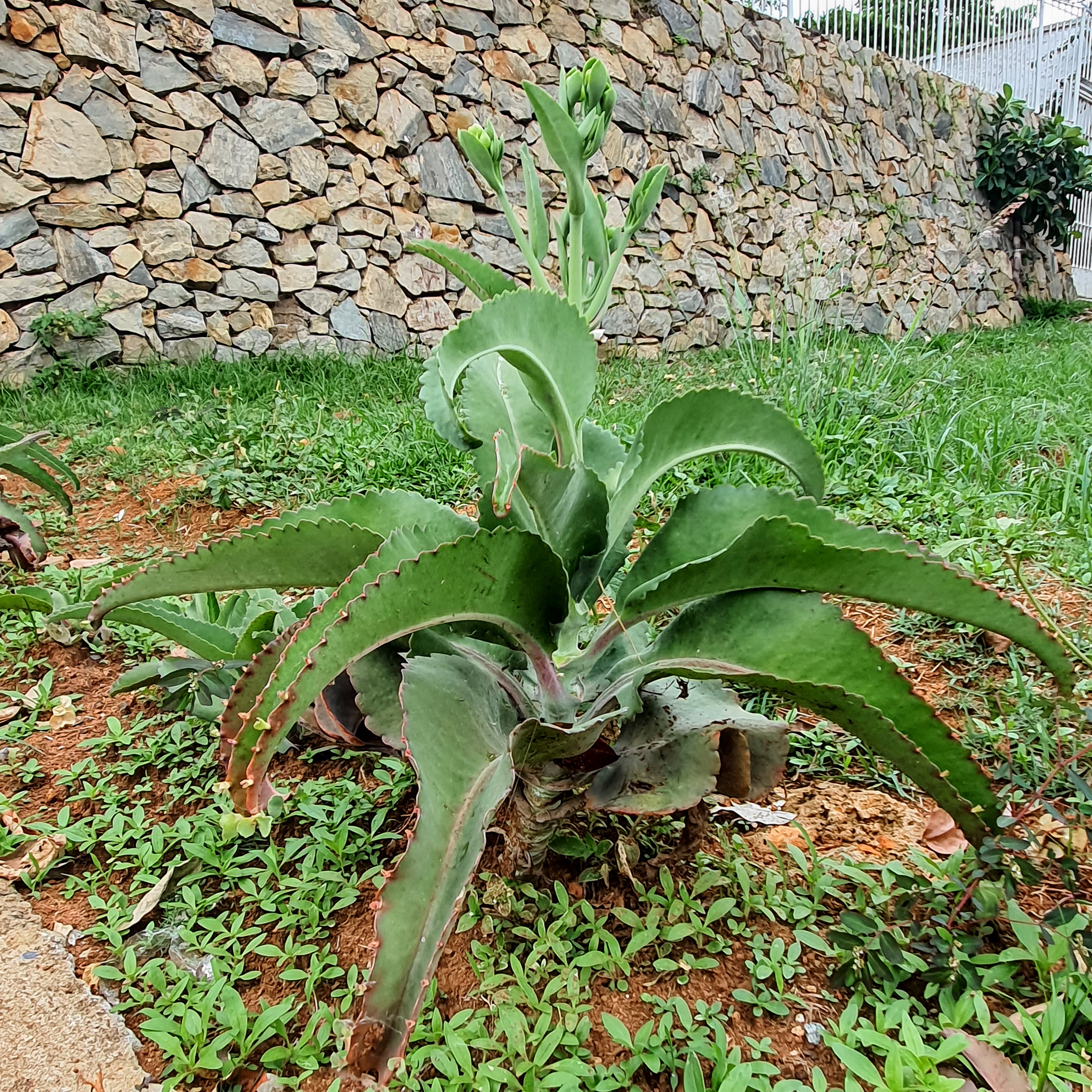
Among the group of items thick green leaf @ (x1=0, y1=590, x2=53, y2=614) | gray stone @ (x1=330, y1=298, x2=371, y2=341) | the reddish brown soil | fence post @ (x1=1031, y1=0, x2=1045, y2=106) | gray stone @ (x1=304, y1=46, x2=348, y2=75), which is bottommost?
the reddish brown soil

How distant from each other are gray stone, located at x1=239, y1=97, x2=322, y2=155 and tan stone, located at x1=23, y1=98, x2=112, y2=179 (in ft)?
1.90

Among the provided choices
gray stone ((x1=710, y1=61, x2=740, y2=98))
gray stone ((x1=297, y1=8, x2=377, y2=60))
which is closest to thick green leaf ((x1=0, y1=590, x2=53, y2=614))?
gray stone ((x1=297, y1=8, x2=377, y2=60))

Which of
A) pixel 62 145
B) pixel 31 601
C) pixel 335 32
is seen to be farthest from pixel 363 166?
pixel 31 601

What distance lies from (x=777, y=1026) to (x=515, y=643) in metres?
0.46

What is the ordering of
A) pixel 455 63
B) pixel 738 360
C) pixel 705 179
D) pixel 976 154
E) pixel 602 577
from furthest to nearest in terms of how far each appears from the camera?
pixel 976 154 → pixel 705 179 → pixel 455 63 → pixel 738 360 → pixel 602 577

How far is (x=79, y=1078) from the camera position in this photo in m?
0.77

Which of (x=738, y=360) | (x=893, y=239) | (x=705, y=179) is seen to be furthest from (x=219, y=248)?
(x=893, y=239)

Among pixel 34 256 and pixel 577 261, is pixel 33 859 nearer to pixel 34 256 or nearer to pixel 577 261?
pixel 577 261

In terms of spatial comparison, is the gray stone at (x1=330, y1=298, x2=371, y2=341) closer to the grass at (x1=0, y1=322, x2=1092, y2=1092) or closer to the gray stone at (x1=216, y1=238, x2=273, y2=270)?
the gray stone at (x1=216, y1=238, x2=273, y2=270)

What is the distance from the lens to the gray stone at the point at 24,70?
3.86 meters

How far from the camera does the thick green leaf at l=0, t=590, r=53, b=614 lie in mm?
1445

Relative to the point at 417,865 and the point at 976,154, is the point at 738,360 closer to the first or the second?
the point at 417,865

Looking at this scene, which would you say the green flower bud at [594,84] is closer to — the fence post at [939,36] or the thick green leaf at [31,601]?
the thick green leaf at [31,601]

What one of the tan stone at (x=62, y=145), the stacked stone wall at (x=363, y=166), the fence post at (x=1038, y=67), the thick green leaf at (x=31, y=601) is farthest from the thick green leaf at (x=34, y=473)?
the fence post at (x=1038, y=67)
